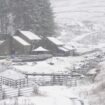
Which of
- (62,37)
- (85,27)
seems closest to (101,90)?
(62,37)

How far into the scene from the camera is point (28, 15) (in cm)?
8456

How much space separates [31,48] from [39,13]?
17757 millimetres

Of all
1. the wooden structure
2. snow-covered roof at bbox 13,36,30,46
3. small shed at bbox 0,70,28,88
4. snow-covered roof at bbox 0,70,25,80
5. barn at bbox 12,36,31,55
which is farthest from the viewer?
snow-covered roof at bbox 13,36,30,46

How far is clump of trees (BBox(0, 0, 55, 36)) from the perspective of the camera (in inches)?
3302

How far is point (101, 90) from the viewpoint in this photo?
36.9 m

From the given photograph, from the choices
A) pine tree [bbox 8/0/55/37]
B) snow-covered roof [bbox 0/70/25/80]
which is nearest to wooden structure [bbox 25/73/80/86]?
snow-covered roof [bbox 0/70/25/80]

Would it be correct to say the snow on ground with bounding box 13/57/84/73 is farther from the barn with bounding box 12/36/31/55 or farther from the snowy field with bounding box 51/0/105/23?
the snowy field with bounding box 51/0/105/23

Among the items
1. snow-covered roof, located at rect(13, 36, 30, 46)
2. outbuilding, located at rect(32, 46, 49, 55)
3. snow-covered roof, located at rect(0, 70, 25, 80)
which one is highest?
snow-covered roof, located at rect(13, 36, 30, 46)

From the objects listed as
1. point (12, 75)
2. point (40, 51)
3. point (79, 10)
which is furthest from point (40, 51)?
point (79, 10)

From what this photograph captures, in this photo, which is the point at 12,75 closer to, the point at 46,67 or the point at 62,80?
the point at 62,80

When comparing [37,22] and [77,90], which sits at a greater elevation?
[37,22]

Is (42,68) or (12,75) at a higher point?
(12,75)

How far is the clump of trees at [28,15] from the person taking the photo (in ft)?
275

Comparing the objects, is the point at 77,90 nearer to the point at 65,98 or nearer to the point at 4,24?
the point at 65,98
